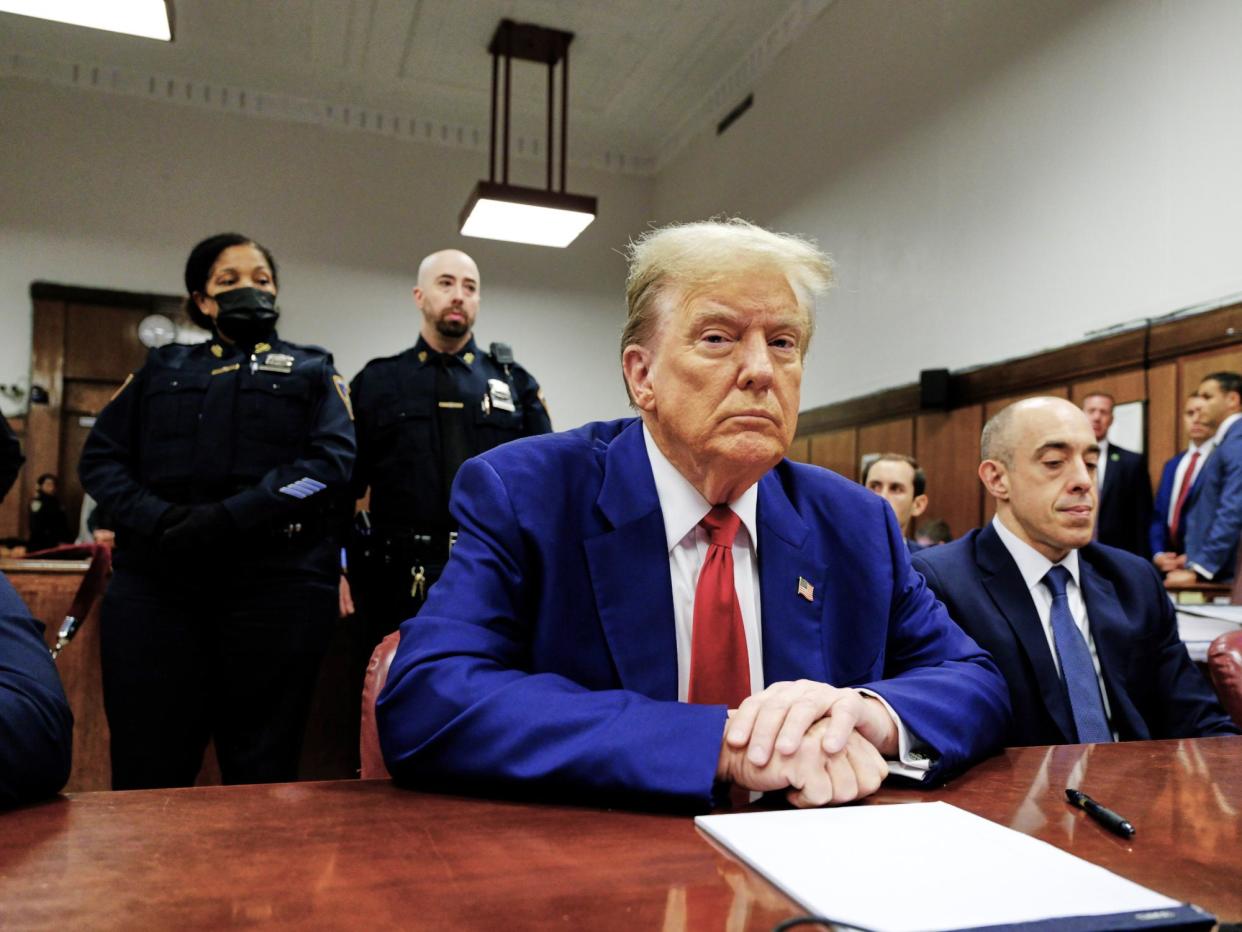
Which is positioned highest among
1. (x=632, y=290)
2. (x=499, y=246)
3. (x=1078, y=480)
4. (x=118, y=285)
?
(x=499, y=246)

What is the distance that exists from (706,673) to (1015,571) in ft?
3.39

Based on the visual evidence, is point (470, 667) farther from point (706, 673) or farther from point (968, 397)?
point (968, 397)

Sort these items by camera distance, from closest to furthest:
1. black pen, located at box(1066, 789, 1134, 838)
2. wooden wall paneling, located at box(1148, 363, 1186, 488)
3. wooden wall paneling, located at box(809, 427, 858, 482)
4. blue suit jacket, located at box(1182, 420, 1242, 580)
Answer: black pen, located at box(1066, 789, 1134, 838) → blue suit jacket, located at box(1182, 420, 1242, 580) → wooden wall paneling, located at box(1148, 363, 1186, 488) → wooden wall paneling, located at box(809, 427, 858, 482)

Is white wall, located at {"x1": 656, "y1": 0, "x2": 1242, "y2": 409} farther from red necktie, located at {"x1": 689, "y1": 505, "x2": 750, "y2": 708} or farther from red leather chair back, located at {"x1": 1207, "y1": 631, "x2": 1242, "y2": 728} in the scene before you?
red necktie, located at {"x1": 689, "y1": 505, "x2": 750, "y2": 708}

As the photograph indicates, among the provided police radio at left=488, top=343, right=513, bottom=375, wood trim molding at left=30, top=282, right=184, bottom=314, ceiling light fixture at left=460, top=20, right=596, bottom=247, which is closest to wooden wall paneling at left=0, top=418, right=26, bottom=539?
wood trim molding at left=30, top=282, right=184, bottom=314

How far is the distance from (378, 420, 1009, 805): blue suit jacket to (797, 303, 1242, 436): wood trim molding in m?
3.92

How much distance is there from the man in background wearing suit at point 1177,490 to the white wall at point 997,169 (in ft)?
1.93

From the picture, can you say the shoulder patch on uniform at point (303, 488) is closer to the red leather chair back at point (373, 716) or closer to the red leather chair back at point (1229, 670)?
the red leather chair back at point (373, 716)

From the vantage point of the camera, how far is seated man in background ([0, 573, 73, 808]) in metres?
0.92

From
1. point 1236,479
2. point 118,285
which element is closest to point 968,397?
point 1236,479

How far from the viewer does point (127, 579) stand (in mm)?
2439

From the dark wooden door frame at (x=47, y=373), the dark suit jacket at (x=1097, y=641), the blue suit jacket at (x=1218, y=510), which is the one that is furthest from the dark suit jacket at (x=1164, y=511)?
the dark wooden door frame at (x=47, y=373)

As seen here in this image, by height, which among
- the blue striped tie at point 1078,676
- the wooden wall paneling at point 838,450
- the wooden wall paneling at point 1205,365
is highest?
the wooden wall paneling at point 1205,365

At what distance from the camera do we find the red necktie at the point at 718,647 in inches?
49.1
